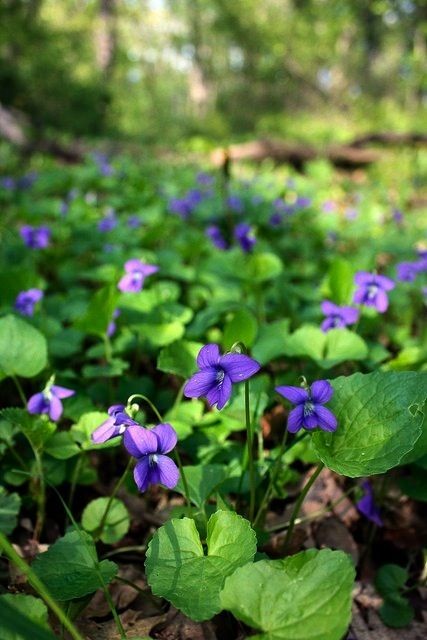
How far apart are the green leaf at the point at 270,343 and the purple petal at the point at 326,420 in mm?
674

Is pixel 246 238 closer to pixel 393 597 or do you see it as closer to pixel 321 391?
pixel 321 391

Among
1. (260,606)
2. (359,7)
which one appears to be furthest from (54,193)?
(359,7)

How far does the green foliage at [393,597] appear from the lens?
142cm

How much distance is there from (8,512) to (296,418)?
2.67 ft

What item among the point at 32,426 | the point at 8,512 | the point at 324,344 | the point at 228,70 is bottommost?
the point at 228,70

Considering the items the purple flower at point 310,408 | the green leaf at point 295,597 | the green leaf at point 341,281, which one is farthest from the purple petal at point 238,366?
the green leaf at point 341,281

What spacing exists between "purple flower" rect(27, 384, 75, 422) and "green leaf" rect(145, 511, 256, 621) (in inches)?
20.6

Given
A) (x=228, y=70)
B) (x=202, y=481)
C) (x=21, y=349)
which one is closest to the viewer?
(x=202, y=481)

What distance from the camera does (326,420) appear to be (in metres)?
1.22

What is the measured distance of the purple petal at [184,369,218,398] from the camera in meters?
1.21

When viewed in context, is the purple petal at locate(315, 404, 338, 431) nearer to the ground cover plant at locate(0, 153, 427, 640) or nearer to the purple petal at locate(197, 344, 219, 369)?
the ground cover plant at locate(0, 153, 427, 640)

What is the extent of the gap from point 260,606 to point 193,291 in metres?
1.91

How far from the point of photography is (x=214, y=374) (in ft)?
4.00

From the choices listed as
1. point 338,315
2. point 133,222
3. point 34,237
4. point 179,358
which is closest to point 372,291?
point 338,315
